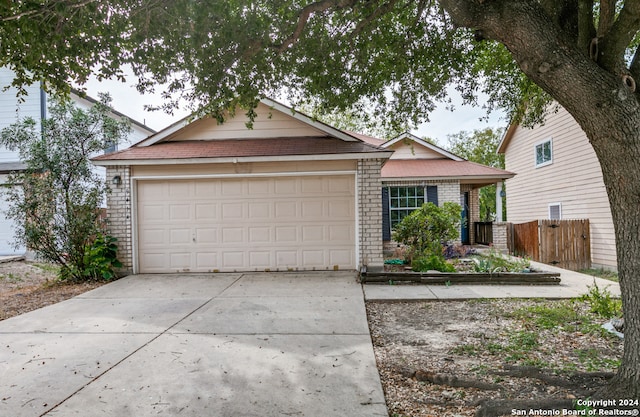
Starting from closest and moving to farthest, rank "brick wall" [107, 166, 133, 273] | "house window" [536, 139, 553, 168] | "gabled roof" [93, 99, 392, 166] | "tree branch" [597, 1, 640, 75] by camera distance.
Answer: "tree branch" [597, 1, 640, 75] < "gabled roof" [93, 99, 392, 166] < "brick wall" [107, 166, 133, 273] < "house window" [536, 139, 553, 168]

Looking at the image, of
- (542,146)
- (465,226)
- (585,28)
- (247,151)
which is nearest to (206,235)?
(247,151)

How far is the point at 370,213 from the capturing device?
339 inches

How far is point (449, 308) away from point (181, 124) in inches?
307

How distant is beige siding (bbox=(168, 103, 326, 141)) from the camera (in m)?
9.67

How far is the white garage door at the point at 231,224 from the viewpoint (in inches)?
357

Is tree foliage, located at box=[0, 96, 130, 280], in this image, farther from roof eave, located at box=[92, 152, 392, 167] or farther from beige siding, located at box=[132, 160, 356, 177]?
beige siding, located at box=[132, 160, 356, 177]

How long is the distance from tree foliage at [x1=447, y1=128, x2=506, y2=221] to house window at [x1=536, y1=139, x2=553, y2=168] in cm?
1188

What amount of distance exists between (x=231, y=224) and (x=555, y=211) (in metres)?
12.2

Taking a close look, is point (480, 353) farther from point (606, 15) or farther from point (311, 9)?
point (311, 9)

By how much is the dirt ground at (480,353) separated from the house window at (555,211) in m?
8.81

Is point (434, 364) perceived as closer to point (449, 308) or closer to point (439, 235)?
point (449, 308)

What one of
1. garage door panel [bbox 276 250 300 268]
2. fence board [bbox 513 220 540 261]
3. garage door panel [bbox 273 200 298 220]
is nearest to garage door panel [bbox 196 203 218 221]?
garage door panel [bbox 273 200 298 220]

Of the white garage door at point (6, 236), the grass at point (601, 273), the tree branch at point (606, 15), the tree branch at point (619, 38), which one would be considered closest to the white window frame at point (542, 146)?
the grass at point (601, 273)

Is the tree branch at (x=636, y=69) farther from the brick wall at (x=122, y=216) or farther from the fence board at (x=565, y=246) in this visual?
the fence board at (x=565, y=246)
